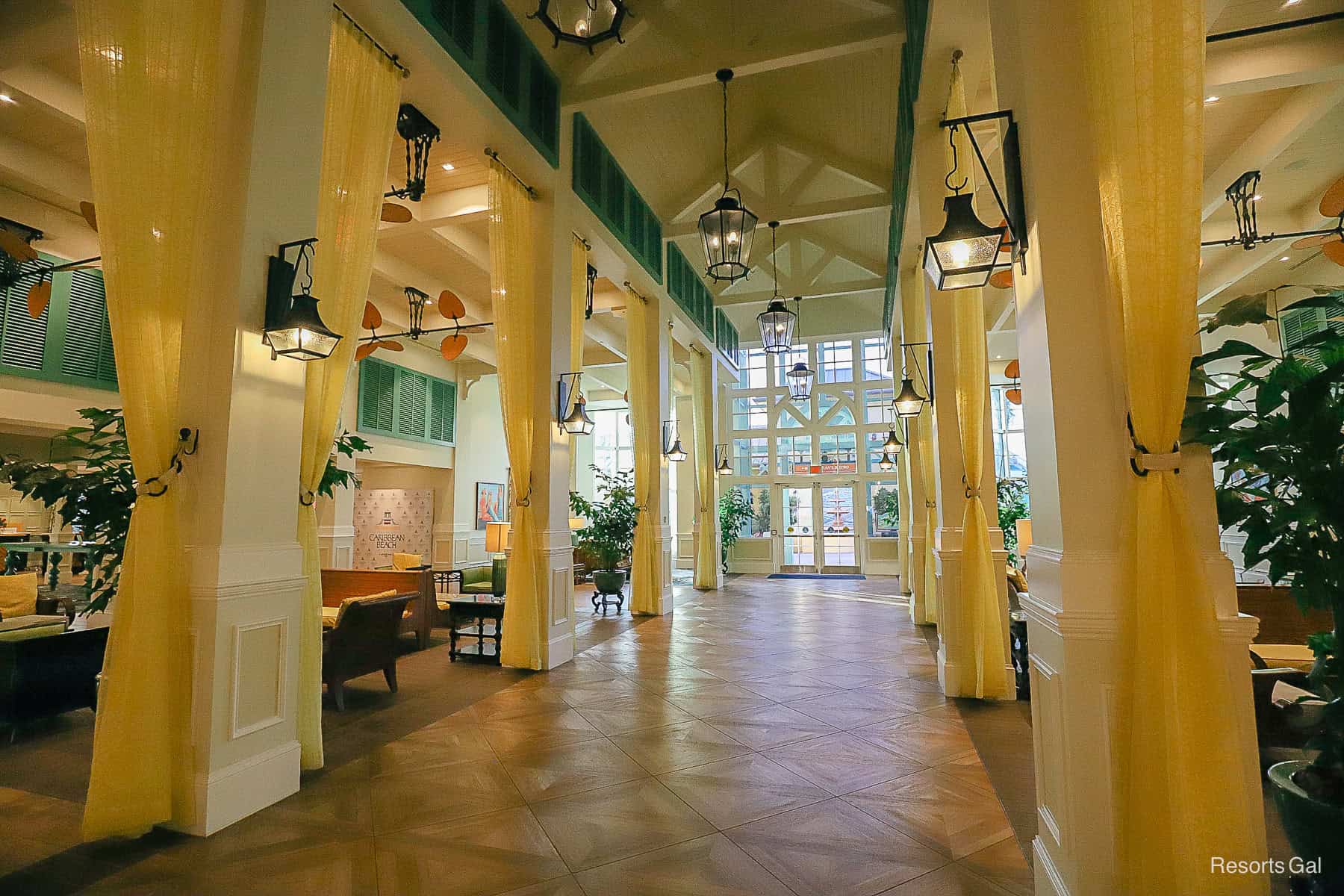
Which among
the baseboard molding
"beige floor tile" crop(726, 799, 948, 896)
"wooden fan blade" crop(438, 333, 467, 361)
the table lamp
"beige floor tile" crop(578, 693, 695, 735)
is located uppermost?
"wooden fan blade" crop(438, 333, 467, 361)

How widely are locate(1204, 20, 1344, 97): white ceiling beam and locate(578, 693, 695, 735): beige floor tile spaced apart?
5873 mm

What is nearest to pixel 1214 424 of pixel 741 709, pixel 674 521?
pixel 741 709

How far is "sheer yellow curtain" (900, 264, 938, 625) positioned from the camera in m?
6.45

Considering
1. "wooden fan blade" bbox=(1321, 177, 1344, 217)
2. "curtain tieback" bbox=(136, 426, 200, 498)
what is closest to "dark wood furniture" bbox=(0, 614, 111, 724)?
"curtain tieback" bbox=(136, 426, 200, 498)

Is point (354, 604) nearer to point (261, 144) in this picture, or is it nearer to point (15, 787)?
point (15, 787)

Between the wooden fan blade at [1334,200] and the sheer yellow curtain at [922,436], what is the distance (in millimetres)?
2677

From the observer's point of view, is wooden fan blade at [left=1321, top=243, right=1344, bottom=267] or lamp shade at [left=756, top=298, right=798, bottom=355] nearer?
wooden fan blade at [left=1321, top=243, right=1344, bottom=267]

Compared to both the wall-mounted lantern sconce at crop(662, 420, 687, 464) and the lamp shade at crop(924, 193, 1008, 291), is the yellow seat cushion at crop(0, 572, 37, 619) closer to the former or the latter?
the wall-mounted lantern sconce at crop(662, 420, 687, 464)

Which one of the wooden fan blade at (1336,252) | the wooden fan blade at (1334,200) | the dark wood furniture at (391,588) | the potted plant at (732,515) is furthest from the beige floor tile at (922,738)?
the potted plant at (732,515)

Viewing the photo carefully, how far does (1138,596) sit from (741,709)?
2912 mm

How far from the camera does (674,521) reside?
1625 cm

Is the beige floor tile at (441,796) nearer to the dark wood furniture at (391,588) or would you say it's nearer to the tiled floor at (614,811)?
the tiled floor at (614,811)

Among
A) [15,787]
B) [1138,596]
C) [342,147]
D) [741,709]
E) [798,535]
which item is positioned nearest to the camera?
[1138,596]

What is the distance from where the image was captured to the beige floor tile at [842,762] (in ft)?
9.97
